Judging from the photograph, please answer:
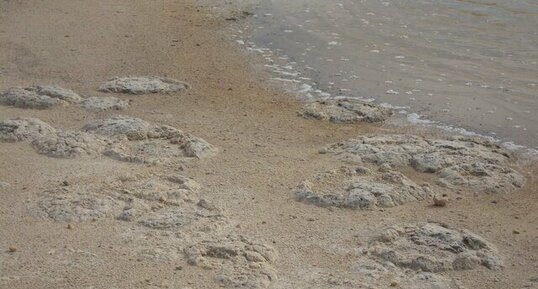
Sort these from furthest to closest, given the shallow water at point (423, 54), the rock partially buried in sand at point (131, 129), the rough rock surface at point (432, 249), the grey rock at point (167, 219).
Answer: the shallow water at point (423, 54) → the rock partially buried in sand at point (131, 129) → the grey rock at point (167, 219) → the rough rock surface at point (432, 249)

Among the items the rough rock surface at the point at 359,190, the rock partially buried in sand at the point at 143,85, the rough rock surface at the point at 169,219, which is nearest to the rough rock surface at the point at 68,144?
the rough rock surface at the point at 169,219

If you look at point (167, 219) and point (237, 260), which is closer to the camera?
point (237, 260)

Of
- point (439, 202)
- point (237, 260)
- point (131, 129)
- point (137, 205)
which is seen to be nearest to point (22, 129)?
point (131, 129)

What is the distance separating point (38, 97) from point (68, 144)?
47.7 inches

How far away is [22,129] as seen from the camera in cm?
595

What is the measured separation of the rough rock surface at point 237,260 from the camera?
163 inches

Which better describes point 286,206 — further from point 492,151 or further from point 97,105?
point 97,105

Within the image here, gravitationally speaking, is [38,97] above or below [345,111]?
below

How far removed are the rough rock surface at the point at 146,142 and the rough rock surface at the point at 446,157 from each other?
95cm

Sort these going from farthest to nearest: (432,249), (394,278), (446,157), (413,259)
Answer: (446,157) < (432,249) < (413,259) < (394,278)

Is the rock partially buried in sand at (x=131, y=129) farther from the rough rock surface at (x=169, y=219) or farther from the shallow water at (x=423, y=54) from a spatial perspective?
the shallow water at (x=423, y=54)

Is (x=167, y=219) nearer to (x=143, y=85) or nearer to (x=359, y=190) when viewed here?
(x=359, y=190)

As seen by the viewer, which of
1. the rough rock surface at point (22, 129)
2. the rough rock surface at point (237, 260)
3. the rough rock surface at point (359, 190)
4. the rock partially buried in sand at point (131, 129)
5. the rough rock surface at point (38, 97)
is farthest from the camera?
the rough rock surface at point (38, 97)

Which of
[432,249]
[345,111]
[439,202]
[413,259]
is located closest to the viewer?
[413,259]
